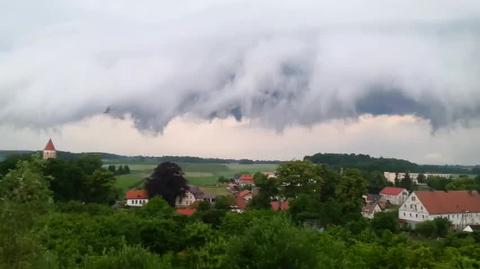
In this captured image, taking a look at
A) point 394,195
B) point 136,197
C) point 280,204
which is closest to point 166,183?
point 136,197

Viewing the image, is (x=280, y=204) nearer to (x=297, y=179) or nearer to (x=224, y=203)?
(x=297, y=179)

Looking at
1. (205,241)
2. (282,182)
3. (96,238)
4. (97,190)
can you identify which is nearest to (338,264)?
(205,241)

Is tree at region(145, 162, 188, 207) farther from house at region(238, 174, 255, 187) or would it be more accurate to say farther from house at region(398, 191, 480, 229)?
house at region(238, 174, 255, 187)

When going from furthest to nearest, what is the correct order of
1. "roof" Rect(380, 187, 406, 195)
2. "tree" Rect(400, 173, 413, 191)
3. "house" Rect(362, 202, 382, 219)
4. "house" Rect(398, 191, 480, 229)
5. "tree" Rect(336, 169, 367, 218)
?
"tree" Rect(400, 173, 413, 191), "roof" Rect(380, 187, 406, 195), "house" Rect(362, 202, 382, 219), "house" Rect(398, 191, 480, 229), "tree" Rect(336, 169, 367, 218)

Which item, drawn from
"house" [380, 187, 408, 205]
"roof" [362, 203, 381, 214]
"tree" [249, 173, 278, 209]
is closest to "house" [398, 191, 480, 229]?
"roof" [362, 203, 381, 214]

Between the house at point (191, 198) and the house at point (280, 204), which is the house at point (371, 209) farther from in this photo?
the house at point (191, 198)

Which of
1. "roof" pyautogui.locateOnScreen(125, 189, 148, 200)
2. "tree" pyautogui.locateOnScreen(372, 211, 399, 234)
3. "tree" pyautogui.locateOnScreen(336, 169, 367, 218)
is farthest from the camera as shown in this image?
"roof" pyautogui.locateOnScreen(125, 189, 148, 200)

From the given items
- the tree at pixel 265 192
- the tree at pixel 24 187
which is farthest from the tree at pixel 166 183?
the tree at pixel 24 187
